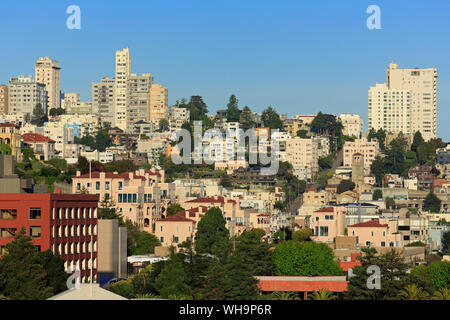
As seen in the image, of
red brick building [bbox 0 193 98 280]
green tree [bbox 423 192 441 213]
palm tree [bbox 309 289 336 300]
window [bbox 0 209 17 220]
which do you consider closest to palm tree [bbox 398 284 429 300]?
palm tree [bbox 309 289 336 300]

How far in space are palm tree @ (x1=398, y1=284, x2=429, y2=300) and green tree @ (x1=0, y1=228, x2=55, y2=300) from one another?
65.2 feet

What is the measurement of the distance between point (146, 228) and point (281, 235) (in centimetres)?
1768

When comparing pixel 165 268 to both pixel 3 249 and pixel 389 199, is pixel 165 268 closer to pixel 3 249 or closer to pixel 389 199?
pixel 3 249

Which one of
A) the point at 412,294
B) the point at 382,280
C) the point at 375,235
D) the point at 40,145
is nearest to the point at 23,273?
the point at 382,280

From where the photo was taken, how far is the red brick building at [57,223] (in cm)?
7112

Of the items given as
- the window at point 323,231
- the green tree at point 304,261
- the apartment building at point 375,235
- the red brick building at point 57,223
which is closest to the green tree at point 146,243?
the green tree at point 304,261

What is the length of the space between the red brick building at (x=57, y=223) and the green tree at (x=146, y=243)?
62.9 feet

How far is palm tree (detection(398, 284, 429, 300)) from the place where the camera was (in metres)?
63.4

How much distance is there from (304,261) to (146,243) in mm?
19380

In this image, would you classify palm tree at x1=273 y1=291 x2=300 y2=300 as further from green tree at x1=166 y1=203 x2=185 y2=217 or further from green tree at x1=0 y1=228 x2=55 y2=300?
green tree at x1=166 y1=203 x2=185 y2=217

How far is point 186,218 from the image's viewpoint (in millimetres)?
108625

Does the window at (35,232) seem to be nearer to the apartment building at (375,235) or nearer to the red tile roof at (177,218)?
the red tile roof at (177,218)

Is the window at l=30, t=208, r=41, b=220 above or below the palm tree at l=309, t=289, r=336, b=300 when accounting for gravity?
above
